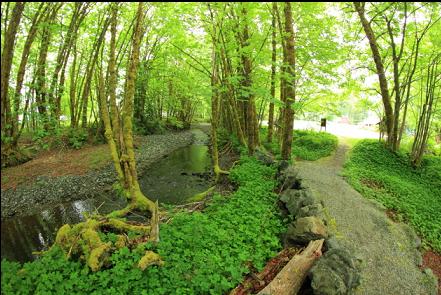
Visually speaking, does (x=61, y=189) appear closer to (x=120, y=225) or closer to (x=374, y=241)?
(x=120, y=225)

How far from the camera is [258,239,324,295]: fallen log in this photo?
3988 millimetres

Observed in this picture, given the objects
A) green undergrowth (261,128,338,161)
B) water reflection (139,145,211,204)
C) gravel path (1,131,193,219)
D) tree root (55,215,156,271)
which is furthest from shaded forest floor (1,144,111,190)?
green undergrowth (261,128,338,161)

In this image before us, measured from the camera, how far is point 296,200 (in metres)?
6.57

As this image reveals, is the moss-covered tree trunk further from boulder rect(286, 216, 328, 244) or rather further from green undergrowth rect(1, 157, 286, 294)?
boulder rect(286, 216, 328, 244)

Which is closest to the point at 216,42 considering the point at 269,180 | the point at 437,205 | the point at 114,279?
the point at 269,180

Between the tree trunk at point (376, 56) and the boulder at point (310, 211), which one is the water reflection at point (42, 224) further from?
the tree trunk at point (376, 56)

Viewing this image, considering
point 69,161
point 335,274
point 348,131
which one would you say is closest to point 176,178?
point 69,161

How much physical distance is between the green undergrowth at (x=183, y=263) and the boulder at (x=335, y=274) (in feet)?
3.15

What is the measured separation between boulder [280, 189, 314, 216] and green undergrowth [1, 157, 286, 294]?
0.46 meters

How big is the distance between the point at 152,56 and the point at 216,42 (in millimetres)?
11512

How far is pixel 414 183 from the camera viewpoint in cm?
1050

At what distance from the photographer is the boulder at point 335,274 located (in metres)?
3.88

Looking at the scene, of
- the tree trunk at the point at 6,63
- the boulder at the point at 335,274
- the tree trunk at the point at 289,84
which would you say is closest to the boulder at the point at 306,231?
the boulder at the point at 335,274

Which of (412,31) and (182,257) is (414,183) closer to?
(412,31)
